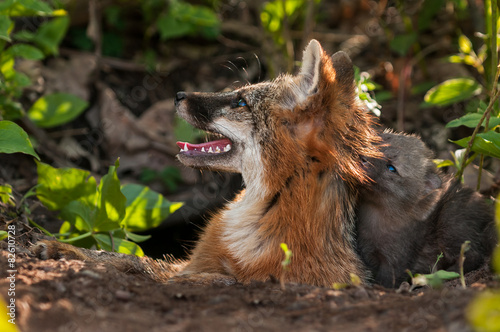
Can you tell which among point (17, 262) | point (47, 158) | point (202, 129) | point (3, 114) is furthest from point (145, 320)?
point (47, 158)

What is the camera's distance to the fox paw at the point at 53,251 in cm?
445

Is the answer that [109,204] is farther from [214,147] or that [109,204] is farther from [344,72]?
[344,72]

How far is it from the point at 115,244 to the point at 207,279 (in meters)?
1.33

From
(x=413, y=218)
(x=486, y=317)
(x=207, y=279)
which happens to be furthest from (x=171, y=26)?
(x=486, y=317)

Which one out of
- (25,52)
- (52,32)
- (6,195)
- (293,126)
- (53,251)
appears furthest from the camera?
(52,32)

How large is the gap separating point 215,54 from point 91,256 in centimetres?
631

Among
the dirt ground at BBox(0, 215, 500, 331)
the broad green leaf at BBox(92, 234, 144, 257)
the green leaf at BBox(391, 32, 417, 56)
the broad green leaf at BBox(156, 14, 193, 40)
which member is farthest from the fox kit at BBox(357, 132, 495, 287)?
the broad green leaf at BBox(156, 14, 193, 40)

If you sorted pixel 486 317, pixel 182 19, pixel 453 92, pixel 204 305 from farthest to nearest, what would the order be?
1. pixel 182 19
2. pixel 453 92
3. pixel 204 305
4. pixel 486 317

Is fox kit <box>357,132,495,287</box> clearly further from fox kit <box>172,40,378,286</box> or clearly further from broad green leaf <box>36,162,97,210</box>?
broad green leaf <box>36,162,97,210</box>

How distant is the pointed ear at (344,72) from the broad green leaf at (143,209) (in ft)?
7.29

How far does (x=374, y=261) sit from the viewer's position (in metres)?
5.33

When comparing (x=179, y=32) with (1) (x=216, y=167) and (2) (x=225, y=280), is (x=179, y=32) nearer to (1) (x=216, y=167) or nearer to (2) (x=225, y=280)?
(1) (x=216, y=167)

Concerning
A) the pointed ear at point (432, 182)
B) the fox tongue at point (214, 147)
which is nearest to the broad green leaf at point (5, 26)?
the fox tongue at point (214, 147)

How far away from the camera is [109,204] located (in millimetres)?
5324
